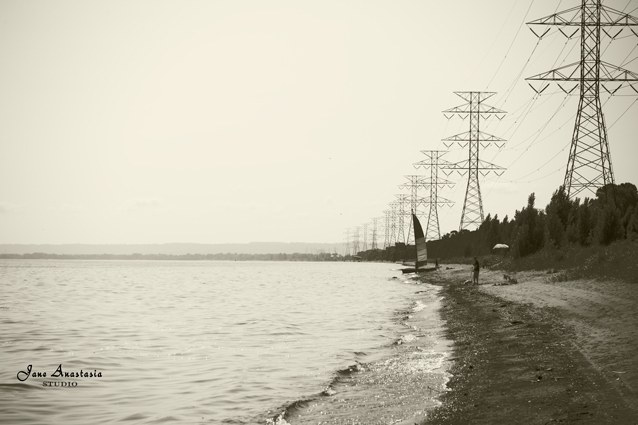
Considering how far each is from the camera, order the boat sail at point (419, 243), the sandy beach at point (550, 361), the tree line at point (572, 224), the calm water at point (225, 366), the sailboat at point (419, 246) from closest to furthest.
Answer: the sandy beach at point (550, 361) → the calm water at point (225, 366) → the tree line at point (572, 224) → the sailboat at point (419, 246) → the boat sail at point (419, 243)

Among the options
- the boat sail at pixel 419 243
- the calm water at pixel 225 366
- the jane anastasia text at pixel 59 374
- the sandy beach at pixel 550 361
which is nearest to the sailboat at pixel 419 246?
the boat sail at pixel 419 243

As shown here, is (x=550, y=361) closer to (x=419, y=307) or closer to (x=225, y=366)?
(x=225, y=366)

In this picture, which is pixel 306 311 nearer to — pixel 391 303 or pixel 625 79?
pixel 391 303

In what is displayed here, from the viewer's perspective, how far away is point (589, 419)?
898 centimetres

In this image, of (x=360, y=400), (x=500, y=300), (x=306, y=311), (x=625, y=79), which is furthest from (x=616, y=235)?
(x=360, y=400)

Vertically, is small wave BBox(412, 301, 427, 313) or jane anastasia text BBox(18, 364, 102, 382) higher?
small wave BBox(412, 301, 427, 313)

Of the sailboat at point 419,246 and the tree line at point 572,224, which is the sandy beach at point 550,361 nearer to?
the tree line at point 572,224

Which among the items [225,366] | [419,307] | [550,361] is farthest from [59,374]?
[419,307]

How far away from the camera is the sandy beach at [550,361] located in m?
9.91

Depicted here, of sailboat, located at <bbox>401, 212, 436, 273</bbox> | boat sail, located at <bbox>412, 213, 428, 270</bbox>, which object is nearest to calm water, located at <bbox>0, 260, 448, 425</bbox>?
sailboat, located at <bbox>401, 212, 436, 273</bbox>

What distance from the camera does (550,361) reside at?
1356cm

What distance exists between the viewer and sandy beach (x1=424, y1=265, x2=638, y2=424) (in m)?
9.91

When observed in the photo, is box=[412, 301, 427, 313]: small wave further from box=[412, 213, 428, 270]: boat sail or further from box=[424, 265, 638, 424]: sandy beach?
box=[412, 213, 428, 270]: boat sail

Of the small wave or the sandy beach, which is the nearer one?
the sandy beach
